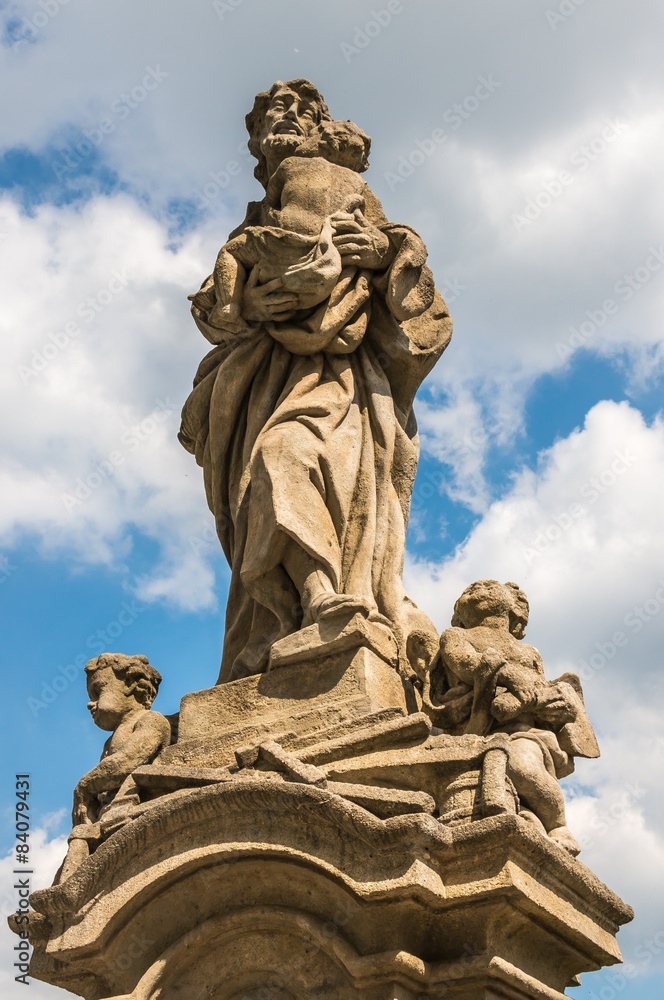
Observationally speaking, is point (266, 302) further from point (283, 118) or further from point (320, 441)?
point (283, 118)

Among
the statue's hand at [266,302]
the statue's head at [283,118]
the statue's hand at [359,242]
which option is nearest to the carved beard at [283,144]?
the statue's head at [283,118]

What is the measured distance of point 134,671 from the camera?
834 centimetres

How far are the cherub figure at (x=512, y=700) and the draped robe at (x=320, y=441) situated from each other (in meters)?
0.42

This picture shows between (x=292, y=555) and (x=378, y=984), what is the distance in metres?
2.66

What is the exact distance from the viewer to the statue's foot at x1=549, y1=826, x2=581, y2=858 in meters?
6.78

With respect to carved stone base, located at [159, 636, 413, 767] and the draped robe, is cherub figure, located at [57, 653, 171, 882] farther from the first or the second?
the draped robe

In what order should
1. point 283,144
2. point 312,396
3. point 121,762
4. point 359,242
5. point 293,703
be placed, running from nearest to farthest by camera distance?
point 293,703 < point 121,762 < point 312,396 < point 359,242 < point 283,144

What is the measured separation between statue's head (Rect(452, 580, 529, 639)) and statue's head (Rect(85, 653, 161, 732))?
1910mm

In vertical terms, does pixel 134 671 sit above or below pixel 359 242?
below

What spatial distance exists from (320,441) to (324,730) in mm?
1909

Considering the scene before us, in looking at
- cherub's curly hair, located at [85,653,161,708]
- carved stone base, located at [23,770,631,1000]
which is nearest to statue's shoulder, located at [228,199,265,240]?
cherub's curly hair, located at [85,653,161,708]

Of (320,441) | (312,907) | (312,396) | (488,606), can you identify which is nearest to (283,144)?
(312,396)

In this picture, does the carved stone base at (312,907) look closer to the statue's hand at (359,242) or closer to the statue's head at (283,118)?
Answer: the statue's hand at (359,242)

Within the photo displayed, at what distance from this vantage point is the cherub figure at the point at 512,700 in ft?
22.5
